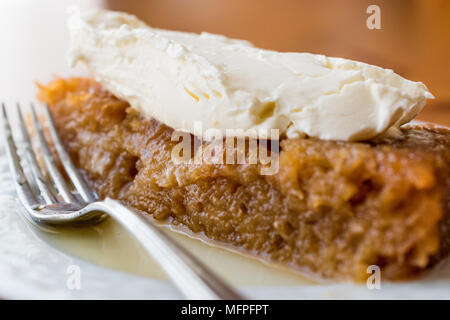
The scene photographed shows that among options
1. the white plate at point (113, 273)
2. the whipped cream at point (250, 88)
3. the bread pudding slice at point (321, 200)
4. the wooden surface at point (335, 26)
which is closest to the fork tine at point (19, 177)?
the white plate at point (113, 273)

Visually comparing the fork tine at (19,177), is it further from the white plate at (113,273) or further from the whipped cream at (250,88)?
the whipped cream at (250,88)

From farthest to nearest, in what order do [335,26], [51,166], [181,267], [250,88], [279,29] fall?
1. [279,29]
2. [335,26]
3. [51,166]
4. [250,88]
5. [181,267]

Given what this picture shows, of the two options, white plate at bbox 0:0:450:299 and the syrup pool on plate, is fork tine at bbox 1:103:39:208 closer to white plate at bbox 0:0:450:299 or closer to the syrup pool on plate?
white plate at bbox 0:0:450:299

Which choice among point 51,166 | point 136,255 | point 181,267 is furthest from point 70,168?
point 181,267

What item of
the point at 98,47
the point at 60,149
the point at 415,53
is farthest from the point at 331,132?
the point at 415,53

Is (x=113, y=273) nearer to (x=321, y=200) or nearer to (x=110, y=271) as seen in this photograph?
(x=110, y=271)
